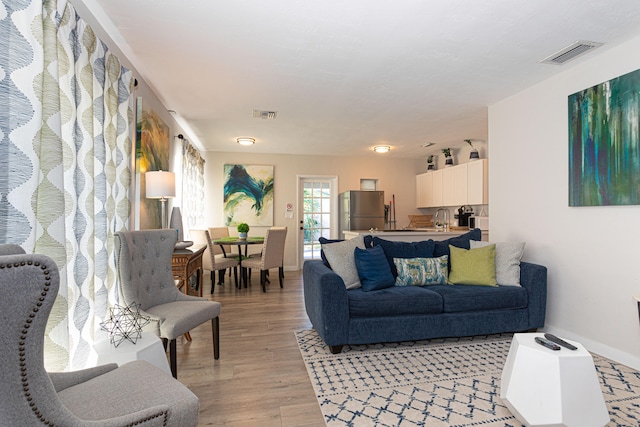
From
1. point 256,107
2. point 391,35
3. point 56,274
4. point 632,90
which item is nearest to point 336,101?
point 256,107

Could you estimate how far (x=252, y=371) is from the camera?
2516 millimetres

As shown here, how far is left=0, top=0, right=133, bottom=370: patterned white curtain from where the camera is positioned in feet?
4.77

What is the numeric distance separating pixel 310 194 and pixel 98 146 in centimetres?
526

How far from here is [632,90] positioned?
2.62 m

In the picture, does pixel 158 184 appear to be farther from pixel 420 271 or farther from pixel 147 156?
pixel 420 271

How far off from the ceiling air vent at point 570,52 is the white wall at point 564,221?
7.9 inches

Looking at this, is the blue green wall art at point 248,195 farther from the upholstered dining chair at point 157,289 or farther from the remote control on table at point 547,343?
the remote control on table at point 547,343

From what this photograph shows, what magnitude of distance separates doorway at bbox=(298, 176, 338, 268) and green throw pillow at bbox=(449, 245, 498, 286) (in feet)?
13.5

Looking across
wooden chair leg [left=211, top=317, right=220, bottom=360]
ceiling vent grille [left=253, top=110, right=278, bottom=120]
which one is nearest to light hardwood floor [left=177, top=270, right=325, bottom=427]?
wooden chair leg [left=211, top=317, right=220, bottom=360]

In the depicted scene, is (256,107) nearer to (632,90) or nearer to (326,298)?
(326,298)

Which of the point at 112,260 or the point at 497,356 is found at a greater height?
the point at 112,260

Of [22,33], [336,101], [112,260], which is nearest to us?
[22,33]

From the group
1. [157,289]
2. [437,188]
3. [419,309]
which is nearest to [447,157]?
[437,188]

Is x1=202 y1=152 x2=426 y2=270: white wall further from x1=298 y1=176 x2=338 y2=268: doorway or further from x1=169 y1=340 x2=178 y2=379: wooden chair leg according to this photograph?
x1=169 y1=340 x2=178 y2=379: wooden chair leg
